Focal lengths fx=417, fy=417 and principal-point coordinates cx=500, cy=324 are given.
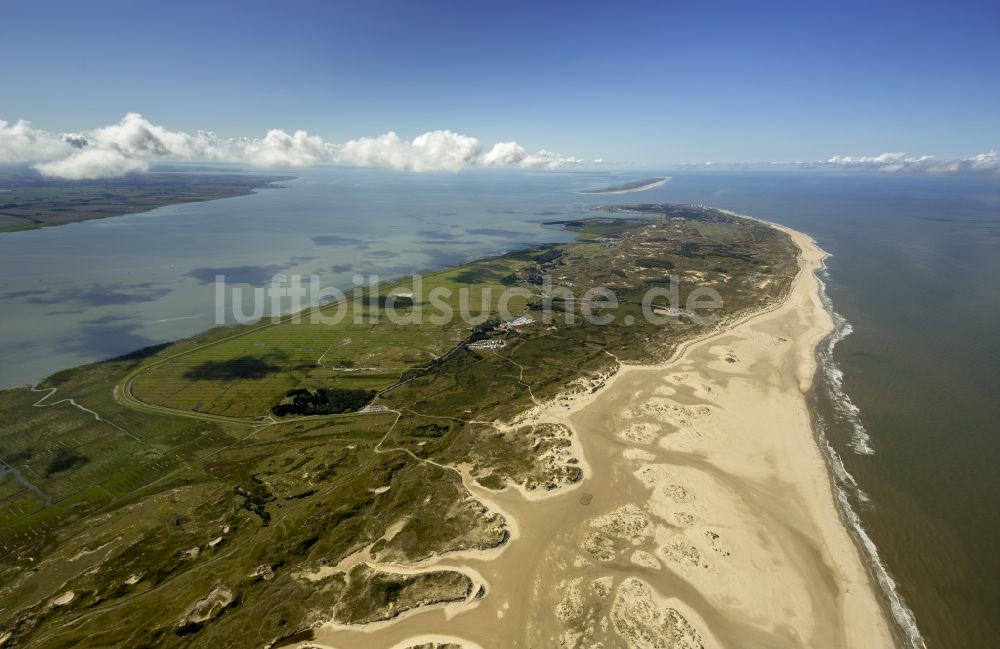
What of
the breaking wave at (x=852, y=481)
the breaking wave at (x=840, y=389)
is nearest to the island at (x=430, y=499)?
the breaking wave at (x=852, y=481)

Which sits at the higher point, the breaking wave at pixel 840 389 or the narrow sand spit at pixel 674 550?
the breaking wave at pixel 840 389

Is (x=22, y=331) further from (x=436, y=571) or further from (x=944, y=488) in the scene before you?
(x=944, y=488)

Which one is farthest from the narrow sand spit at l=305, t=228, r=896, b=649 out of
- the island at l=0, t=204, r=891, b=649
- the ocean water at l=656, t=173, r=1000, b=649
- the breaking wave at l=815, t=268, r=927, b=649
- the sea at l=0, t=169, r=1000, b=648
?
the sea at l=0, t=169, r=1000, b=648

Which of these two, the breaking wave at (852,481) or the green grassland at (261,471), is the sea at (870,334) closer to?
the breaking wave at (852,481)

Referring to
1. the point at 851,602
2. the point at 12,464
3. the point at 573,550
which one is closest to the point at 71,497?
the point at 12,464

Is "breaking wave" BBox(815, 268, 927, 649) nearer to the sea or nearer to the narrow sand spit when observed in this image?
the sea
